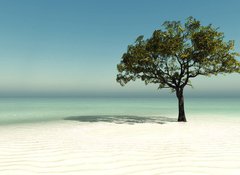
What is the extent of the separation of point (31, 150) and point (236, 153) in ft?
21.3

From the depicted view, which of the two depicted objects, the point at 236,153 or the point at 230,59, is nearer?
the point at 236,153

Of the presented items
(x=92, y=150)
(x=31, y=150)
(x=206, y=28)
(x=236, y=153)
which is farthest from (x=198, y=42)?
(x=31, y=150)

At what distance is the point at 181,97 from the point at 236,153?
13.5 m

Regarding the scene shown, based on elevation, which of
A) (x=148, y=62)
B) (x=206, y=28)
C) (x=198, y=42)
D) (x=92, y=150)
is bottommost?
(x=92, y=150)

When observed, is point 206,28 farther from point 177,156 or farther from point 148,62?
point 177,156

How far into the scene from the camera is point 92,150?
24.8 ft

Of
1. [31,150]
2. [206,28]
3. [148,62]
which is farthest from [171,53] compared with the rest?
[31,150]

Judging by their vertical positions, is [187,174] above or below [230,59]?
below

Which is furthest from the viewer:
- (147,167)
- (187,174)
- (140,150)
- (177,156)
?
(140,150)

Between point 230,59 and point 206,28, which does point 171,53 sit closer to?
point 206,28

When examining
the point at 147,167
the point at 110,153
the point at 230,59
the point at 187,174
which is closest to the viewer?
the point at 187,174

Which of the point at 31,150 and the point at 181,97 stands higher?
the point at 181,97

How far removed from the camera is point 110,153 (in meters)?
7.07

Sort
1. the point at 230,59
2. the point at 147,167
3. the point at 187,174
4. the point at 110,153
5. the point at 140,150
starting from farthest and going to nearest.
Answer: the point at 230,59 < the point at 140,150 < the point at 110,153 < the point at 147,167 < the point at 187,174
